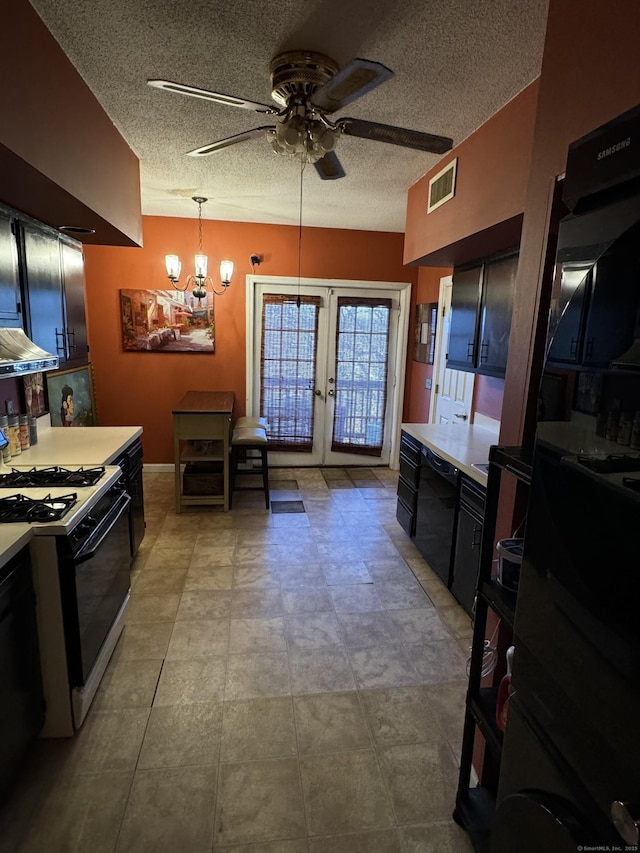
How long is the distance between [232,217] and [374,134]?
3192 millimetres

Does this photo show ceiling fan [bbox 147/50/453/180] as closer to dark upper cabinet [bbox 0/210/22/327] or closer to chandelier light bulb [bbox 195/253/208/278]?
dark upper cabinet [bbox 0/210/22/327]

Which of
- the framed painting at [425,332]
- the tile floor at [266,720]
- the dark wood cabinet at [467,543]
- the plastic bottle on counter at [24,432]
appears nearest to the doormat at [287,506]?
the tile floor at [266,720]

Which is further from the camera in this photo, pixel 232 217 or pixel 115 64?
pixel 232 217

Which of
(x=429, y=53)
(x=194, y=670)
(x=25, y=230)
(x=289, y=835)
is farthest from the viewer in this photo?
(x=25, y=230)

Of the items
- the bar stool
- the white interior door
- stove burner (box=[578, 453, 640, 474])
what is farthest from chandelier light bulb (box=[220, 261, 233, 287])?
stove burner (box=[578, 453, 640, 474])

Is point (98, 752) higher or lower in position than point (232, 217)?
lower

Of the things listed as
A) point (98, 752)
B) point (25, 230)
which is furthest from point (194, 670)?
point (25, 230)

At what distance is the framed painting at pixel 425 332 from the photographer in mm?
4648

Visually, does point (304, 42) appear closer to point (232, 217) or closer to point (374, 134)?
point (374, 134)

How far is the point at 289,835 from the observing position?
1.49 m

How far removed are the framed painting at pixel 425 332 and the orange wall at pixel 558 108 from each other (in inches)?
126

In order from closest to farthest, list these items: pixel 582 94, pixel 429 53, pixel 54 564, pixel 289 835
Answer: pixel 582 94
pixel 289 835
pixel 54 564
pixel 429 53

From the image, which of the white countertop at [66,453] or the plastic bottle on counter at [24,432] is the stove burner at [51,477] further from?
the plastic bottle on counter at [24,432]

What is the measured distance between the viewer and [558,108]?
1.29m
